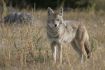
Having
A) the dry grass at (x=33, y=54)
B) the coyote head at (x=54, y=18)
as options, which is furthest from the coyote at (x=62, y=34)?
the dry grass at (x=33, y=54)

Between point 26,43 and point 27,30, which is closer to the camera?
point 26,43

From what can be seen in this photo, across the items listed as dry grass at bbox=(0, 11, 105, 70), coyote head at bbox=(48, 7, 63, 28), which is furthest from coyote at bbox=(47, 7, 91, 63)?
dry grass at bbox=(0, 11, 105, 70)

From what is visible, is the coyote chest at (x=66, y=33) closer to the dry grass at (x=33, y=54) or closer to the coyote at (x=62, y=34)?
the coyote at (x=62, y=34)

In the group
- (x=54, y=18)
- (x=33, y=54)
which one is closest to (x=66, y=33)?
(x=54, y=18)

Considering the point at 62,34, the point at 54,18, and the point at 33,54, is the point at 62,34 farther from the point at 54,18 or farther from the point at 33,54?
the point at 33,54

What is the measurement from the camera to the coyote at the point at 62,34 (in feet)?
30.5

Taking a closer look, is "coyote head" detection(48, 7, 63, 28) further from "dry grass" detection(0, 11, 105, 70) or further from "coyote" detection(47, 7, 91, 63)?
"dry grass" detection(0, 11, 105, 70)

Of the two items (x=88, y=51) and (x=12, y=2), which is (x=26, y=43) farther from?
(x=12, y=2)

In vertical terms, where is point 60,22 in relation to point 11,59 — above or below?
above

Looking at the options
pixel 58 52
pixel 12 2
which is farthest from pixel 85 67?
pixel 12 2

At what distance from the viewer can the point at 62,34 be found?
959 centimetres

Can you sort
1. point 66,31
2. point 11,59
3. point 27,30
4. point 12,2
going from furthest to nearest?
point 12,2 → point 27,30 → point 66,31 → point 11,59

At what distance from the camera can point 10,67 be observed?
28.6 feet

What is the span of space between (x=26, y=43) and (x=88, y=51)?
1450 mm
